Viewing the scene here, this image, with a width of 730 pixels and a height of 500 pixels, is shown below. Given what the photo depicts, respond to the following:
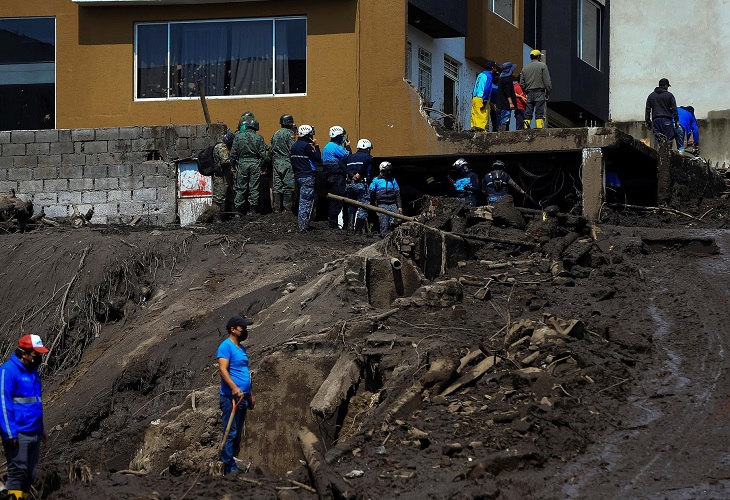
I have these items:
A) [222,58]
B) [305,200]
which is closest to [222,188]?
[305,200]

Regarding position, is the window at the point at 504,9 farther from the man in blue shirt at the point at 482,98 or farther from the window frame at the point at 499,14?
the man in blue shirt at the point at 482,98

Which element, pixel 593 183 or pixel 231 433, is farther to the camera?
pixel 593 183

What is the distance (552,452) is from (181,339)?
23.4 ft

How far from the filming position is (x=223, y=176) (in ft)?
73.3

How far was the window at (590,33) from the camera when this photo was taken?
107 ft

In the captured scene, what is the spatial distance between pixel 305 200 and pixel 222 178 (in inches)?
87.3

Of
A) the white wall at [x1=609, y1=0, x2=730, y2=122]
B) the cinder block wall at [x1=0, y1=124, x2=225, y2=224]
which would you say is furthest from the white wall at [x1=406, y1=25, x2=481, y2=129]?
the white wall at [x1=609, y1=0, x2=730, y2=122]

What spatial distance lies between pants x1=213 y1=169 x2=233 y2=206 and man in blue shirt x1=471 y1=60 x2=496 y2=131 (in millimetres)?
4529

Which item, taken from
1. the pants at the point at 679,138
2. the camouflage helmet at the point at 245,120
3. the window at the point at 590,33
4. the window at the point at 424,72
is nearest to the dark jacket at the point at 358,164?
the camouflage helmet at the point at 245,120

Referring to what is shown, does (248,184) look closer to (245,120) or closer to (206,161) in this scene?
(206,161)

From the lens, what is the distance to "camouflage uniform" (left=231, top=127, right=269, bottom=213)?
21703 millimetres

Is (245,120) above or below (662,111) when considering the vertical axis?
below

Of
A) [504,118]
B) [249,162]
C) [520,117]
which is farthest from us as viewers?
[520,117]

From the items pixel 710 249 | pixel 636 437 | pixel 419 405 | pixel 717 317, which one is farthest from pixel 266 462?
pixel 710 249
